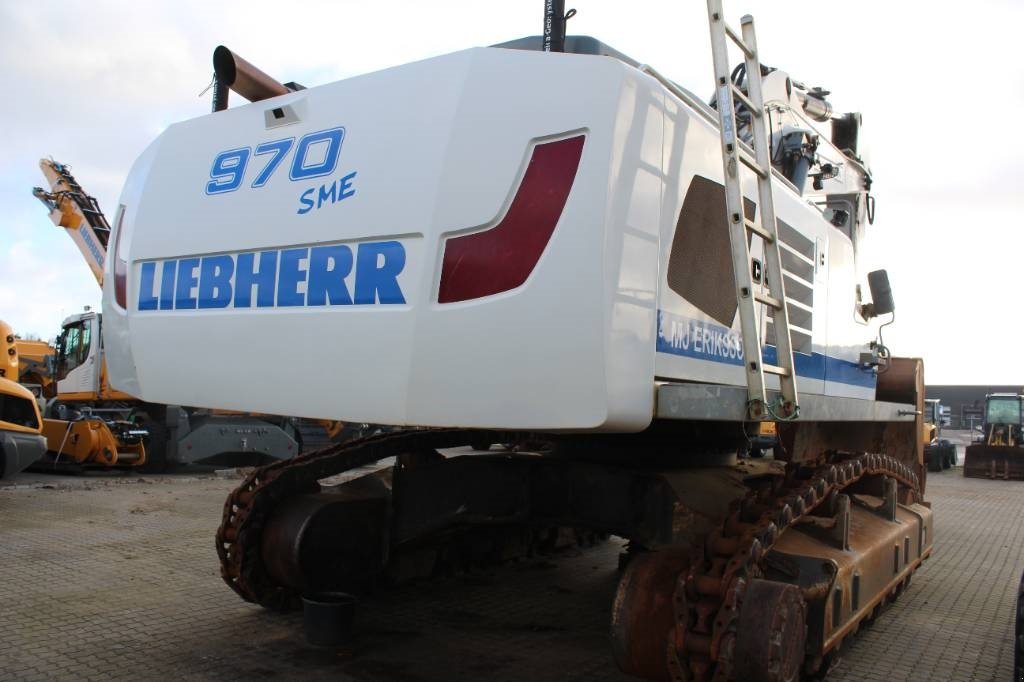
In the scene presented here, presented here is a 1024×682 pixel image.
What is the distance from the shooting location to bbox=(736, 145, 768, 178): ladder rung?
112 inches

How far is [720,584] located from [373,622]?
8.16 ft

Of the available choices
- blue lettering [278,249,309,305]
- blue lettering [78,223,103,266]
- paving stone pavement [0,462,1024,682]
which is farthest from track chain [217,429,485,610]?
blue lettering [78,223,103,266]

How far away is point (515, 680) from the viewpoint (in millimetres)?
3787

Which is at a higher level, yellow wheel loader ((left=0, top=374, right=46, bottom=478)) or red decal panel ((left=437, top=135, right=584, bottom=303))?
red decal panel ((left=437, top=135, right=584, bottom=303))

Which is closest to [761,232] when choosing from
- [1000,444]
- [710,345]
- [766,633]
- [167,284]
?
[710,345]

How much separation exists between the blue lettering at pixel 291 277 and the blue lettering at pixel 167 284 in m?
0.63

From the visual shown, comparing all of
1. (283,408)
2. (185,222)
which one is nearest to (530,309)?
(283,408)

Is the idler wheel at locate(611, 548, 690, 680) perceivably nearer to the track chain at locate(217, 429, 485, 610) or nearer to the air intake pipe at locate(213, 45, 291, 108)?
the track chain at locate(217, 429, 485, 610)

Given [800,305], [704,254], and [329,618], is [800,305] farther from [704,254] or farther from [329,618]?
[329,618]

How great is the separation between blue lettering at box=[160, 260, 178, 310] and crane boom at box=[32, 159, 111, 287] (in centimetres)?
1238

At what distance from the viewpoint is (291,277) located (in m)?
3.00

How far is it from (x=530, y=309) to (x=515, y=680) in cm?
206

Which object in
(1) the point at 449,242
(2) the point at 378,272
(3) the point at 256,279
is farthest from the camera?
(3) the point at 256,279

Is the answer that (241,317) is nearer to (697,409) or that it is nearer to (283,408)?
(283,408)
